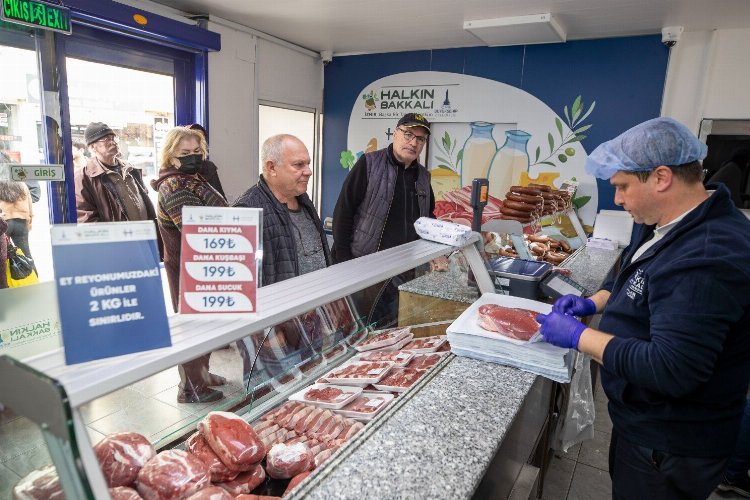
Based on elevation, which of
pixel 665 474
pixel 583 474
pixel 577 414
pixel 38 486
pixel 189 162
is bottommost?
pixel 583 474

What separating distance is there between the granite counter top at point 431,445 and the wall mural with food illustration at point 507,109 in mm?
3332

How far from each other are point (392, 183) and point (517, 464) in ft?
6.70

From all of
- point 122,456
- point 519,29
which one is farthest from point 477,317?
point 519,29

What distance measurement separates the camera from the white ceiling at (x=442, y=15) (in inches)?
158

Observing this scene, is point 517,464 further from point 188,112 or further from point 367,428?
point 188,112

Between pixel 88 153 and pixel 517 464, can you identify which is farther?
pixel 88 153

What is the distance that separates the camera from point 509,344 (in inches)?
61.6

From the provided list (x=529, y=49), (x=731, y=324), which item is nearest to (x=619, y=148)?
(x=731, y=324)

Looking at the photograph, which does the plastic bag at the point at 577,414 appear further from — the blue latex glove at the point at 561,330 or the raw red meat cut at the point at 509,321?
the blue latex glove at the point at 561,330

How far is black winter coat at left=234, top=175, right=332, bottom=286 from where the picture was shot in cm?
223

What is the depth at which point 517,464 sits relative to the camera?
1771mm

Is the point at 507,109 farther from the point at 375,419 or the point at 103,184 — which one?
A: the point at 375,419

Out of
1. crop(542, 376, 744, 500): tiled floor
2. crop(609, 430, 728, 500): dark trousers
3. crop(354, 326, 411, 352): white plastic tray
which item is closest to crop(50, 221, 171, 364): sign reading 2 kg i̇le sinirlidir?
crop(354, 326, 411, 352): white plastic tray

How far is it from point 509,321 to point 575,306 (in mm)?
416
